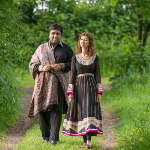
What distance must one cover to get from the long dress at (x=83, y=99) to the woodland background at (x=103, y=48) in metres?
0.59

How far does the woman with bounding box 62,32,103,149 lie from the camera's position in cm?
481

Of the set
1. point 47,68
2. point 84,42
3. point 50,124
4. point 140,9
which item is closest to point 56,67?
point 47,68

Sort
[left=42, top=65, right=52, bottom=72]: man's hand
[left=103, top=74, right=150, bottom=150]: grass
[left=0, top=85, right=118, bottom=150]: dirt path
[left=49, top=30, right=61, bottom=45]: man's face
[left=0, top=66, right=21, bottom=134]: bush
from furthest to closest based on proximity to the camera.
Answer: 1. [left=0, top=66, right=21, bottom=134]: bush
2. [left=0, top=85, right=118, bottom=150]: dirt path
3. [left=49, top=30, right=61, bottom=45]: man's face
4. [left=42, top=65, right=52, bottom=72]: man's hand
5. [left=103, top=74, right=150, bottom=150]: grass

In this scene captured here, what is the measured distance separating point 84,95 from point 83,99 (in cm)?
7

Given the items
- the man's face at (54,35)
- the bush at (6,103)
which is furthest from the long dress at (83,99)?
the bush at (6,103)

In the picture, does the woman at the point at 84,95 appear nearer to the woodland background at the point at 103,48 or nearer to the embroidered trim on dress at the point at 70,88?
the embroidered trim on dress at the point at 70,88

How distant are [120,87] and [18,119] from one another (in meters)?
3.94

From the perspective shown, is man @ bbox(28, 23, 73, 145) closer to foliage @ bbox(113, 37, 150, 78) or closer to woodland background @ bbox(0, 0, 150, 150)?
woodland background @ bbox(0, 0, 150, 150)

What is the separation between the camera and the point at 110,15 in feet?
61.3

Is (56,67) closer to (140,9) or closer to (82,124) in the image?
(82,124)

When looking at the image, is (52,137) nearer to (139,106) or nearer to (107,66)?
(139,106)

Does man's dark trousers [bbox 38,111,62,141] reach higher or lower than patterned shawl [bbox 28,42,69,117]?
lower

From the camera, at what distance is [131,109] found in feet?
23.5

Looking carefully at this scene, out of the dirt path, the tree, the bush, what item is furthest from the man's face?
the tree
